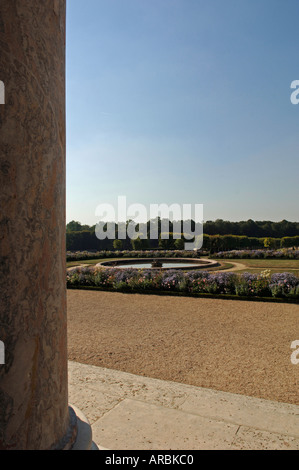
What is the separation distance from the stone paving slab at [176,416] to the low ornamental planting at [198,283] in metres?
6.94

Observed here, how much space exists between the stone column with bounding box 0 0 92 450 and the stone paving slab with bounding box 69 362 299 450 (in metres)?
1.46

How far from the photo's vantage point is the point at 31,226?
148cm

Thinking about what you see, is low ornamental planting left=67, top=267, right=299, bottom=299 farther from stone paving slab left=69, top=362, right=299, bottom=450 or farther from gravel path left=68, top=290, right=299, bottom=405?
stone paving slab left=69, top=362, right=299, bottom=450

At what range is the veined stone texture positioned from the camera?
141cm

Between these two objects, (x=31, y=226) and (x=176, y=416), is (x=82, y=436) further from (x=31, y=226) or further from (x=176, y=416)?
(x=176, y=416)

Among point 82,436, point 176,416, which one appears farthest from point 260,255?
point 82,436

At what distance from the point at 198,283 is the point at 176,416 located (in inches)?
330

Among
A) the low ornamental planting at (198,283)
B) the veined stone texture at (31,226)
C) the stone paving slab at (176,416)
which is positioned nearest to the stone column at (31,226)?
the veined stone texture at (31,226)

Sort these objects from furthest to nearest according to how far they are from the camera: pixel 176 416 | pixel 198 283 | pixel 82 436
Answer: pixel 198 283 → pixel 176 416 → pixel 82 436

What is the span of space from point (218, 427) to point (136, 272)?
10400mm

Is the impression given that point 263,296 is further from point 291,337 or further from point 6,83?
point 6,83

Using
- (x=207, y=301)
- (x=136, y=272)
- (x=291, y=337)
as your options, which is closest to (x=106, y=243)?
(x=136, y=272)

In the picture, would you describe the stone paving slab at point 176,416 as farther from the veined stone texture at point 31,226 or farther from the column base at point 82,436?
the veined stone texture at point 31,226

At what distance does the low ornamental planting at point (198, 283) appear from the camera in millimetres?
10430
